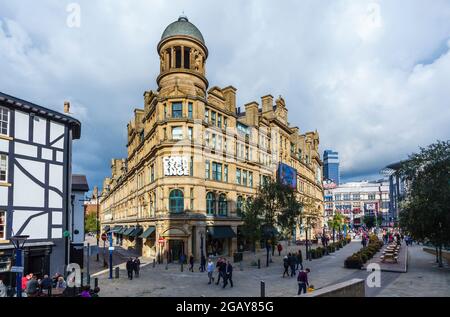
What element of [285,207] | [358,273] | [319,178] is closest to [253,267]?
[285,207]

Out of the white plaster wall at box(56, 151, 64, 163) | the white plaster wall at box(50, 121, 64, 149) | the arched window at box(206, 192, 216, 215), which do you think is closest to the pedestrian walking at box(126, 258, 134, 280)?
the white plaster wall at box(56, 151, 64, 163)

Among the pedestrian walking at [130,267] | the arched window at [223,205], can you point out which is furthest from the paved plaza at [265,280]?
the arched window at [223,205]

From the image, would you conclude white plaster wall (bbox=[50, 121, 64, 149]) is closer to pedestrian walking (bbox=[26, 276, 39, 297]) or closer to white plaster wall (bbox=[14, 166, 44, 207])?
white plaster wall (bbox=[14, 166, 44, 207])

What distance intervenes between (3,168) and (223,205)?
2313 centimetres

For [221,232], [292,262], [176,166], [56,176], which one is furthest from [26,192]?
[221,232]

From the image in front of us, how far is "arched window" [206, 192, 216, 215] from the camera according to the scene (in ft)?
120

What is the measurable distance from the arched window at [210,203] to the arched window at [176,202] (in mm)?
3291

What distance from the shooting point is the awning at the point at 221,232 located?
3588cm

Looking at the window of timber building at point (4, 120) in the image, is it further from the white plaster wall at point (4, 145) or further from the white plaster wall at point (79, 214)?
the white plaster wall at point (79, 214)

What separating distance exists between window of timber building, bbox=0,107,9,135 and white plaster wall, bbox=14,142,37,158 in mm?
1024

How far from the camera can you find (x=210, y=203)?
1452 inches
